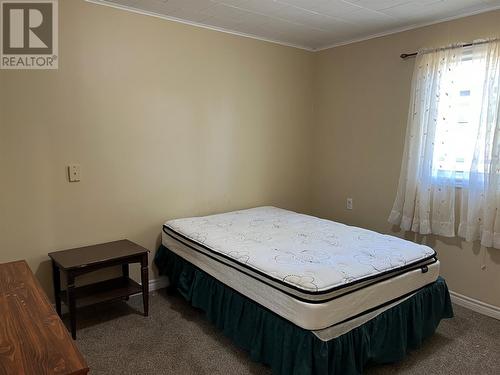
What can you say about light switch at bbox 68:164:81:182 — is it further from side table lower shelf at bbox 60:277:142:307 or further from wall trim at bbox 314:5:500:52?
wall trim at bbox 314:5:500:52

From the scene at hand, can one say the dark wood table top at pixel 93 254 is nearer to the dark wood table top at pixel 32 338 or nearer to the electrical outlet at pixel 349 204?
the dark wood table top at pixel 32 338

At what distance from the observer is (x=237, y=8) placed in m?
2.62

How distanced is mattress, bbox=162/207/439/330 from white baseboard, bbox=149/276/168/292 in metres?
0.36

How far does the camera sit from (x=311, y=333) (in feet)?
5.57

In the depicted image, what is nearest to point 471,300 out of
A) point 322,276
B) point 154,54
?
point 322,276

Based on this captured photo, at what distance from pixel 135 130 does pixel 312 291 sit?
1853 millimetres

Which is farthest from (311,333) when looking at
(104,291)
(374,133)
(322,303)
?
(374,133)

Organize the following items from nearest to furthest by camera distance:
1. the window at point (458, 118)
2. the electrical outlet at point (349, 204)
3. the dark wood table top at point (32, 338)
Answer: the dark wood table top at point (32, 338)
the window at point (458, 118)
the electrical outlet at point (349, 204)

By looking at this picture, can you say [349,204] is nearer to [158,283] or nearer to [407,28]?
[407,28]

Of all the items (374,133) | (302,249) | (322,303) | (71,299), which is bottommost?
(71,299)

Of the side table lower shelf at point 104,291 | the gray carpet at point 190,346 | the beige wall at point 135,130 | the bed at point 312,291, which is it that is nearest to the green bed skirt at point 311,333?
the bed at point 312,291

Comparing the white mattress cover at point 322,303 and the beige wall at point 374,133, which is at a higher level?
the beige wall at point 374,133

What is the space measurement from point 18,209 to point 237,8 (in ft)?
6.69

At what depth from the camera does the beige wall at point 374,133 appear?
9.02 feet
